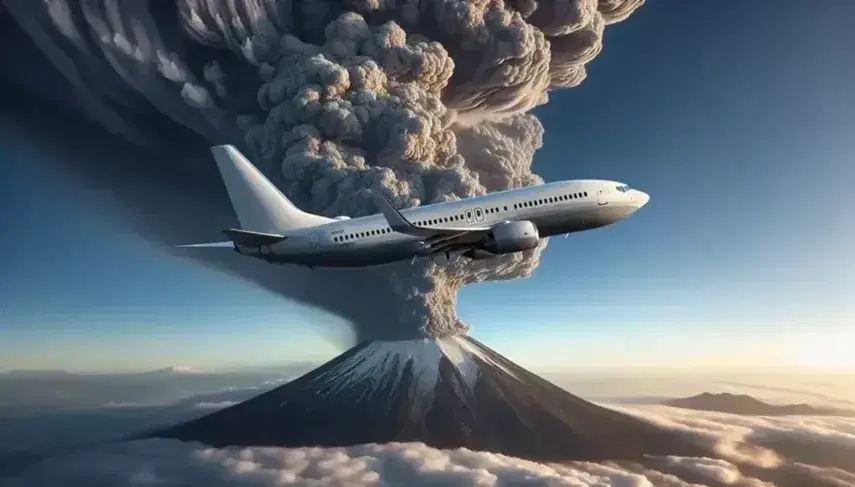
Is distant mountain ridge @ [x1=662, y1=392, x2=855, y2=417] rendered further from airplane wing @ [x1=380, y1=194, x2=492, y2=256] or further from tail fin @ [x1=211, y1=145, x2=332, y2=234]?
tail fin @ [x1=211, y1=145, x2=332, y2=234]

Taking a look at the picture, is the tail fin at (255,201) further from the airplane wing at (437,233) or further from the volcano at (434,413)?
the volcano at (434,413)

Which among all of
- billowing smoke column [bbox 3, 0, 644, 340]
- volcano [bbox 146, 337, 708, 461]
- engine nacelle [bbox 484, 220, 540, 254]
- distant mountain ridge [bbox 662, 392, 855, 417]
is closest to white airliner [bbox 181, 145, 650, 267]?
engine nacelle [bbox 484, 220, 540, 254]

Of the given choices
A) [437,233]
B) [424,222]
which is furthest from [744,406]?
[437,233]

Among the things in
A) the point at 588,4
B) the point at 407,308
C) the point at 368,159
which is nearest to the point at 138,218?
the point at 368,159

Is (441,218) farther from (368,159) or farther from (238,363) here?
(238,363)

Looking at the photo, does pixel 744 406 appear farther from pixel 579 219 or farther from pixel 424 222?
pixel 424 222

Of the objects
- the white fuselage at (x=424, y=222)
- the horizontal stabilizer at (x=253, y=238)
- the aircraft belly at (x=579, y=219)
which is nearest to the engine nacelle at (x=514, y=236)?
the white fuselage at (x=424, y=222)
